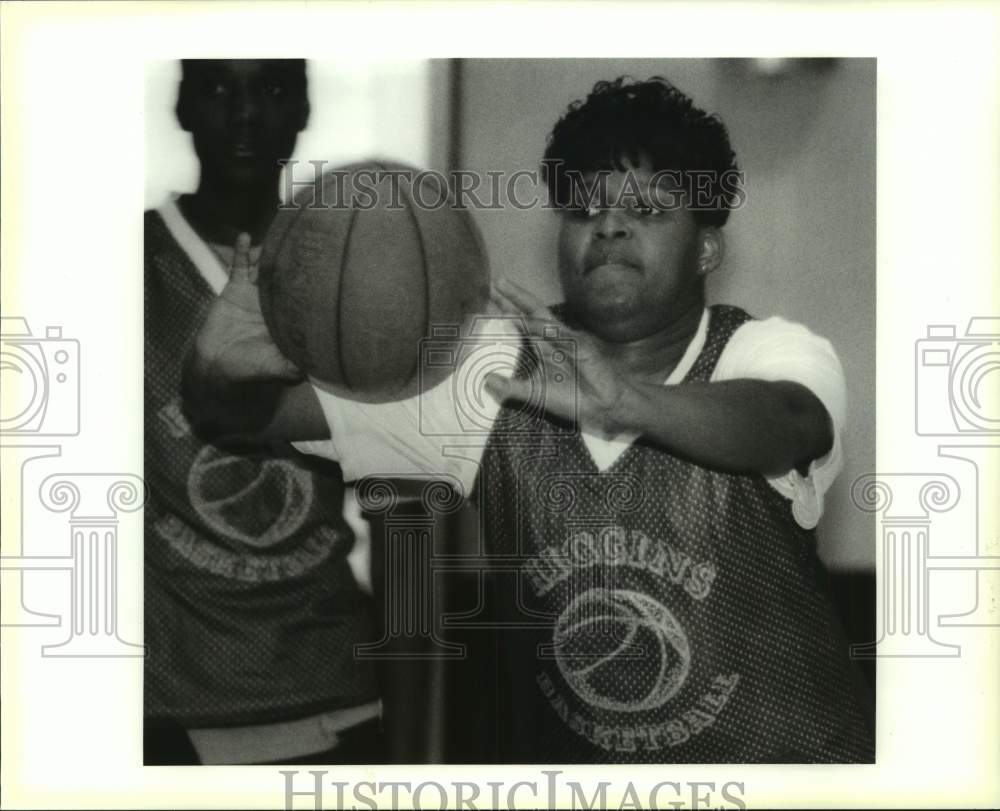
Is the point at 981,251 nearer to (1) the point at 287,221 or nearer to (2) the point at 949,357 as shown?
(2) the point at 949,357

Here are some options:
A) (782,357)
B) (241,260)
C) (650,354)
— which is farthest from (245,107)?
(782,357)

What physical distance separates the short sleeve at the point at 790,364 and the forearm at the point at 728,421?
2 centimetres

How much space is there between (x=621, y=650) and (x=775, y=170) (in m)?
1.10

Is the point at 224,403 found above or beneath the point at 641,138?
beneath

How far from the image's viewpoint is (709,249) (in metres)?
2.43

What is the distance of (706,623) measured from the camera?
2.43 m

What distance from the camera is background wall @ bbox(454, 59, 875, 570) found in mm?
2424

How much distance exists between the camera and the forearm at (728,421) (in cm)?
240

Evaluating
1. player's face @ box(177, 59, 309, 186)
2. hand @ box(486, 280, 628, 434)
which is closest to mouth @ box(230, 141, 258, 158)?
player's face @ box(177, 59, 309, 186)

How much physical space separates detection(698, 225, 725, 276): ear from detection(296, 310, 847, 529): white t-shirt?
4.3 inches

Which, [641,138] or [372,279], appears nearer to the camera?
[372,279]

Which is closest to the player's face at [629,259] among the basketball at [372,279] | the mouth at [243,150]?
the basketball at [372,279]

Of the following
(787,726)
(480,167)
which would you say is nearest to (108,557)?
(480,167)

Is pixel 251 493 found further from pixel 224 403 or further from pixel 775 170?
pixel 775 170
